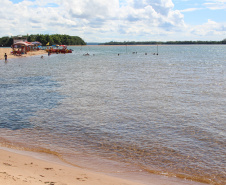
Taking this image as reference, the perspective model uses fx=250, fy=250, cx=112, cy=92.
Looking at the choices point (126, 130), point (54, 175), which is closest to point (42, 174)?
point (54, 175)

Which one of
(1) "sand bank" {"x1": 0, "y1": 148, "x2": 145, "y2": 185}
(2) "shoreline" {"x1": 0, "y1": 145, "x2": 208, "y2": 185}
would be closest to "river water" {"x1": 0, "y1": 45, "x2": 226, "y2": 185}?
(2) "shoreline" {"x1": 0, "y1": 145, "x2": 208, "y2": 185}

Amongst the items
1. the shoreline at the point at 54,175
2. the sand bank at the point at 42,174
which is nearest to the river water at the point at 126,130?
the shoreline at the point at 54,175

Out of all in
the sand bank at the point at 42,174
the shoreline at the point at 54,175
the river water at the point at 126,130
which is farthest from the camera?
the river water at the point at 126,130

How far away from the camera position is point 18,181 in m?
6.22

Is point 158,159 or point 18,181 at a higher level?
point 18,181

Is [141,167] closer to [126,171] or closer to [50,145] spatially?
[126,171]

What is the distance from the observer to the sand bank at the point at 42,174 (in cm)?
652

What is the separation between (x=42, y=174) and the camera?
7.29m

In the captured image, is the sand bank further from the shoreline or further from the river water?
the river water

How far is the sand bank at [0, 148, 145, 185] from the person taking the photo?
6.52 m

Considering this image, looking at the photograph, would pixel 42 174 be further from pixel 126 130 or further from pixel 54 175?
pixel 126 130

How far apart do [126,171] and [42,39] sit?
184m

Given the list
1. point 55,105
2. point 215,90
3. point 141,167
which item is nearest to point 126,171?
point 141,167

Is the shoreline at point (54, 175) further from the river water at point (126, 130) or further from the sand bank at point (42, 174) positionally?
the river water at point (126, 130)
